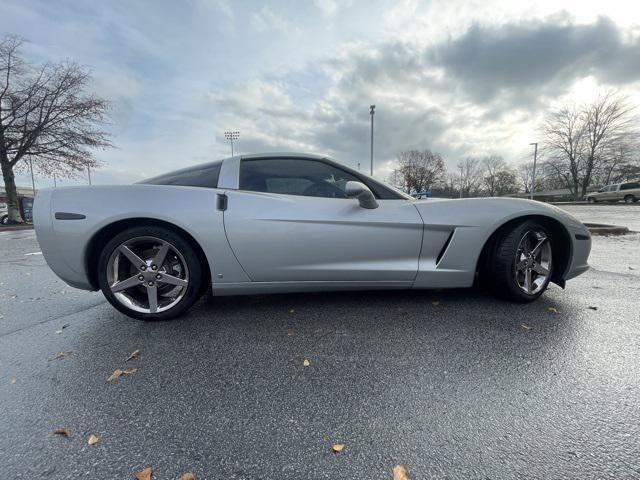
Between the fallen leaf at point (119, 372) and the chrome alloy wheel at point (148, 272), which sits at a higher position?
the chrome alloy wheel at point (148, 272)

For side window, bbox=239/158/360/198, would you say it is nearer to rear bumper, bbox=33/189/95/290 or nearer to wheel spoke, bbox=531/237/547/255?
rear bumper, bbox=33/189/95/290

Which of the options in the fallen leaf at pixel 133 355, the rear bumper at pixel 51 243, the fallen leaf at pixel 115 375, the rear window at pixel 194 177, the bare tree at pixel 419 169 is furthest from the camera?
the bare tree at pixel 419 169

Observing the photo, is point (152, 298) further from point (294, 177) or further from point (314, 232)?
point (294, 177)

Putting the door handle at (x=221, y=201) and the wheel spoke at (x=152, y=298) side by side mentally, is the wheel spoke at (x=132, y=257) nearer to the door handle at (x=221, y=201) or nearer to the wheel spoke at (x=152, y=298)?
the wheel spoke at (x=152, y=298)

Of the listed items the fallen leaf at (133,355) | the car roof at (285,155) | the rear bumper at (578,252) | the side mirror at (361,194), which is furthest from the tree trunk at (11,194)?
the rear bumper at (578,252)

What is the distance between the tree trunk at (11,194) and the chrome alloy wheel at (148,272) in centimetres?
2257

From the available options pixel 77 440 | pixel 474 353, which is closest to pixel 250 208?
pixel 77 440

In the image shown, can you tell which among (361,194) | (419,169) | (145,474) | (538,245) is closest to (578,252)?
(538,245)

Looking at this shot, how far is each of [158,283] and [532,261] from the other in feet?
10.0

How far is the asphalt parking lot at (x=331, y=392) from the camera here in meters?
1.13

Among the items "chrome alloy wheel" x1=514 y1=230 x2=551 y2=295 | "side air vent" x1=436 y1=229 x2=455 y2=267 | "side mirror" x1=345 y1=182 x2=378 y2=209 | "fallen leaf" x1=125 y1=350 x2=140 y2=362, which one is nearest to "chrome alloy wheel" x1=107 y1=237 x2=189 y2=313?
"fallen leaf" x1=125 y1=350 x2=140 y2=362

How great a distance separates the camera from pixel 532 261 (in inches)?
101

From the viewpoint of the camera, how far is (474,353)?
1.84 meters

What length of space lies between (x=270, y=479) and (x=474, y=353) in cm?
137
